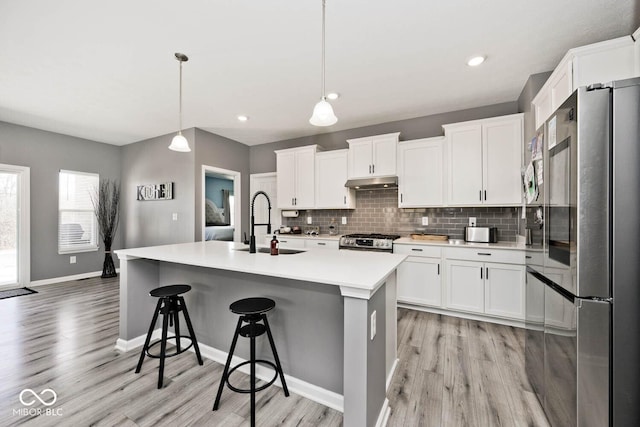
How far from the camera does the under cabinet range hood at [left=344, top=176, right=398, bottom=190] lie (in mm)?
3725

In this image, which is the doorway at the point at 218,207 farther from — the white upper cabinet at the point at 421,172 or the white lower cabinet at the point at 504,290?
the white lower cabinet at the point at 504,290

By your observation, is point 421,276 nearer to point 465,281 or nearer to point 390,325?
point 465,281

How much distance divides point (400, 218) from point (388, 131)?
4.47ft

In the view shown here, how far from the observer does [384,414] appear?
159 centimetres

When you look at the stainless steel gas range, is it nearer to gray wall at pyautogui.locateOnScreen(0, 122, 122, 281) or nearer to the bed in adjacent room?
the bed in adjacent room

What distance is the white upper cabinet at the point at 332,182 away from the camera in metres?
4.19

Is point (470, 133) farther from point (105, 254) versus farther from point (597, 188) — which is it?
point (105, 254)

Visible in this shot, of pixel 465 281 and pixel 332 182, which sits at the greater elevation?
pixel 332 182

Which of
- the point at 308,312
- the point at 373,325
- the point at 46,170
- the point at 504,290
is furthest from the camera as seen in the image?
the point at 46,170

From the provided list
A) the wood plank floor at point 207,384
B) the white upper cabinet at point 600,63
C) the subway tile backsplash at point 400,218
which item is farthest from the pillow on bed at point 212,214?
the white upper cabinet at point 600,63

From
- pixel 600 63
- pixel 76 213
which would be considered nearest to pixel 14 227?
pixel 76 213

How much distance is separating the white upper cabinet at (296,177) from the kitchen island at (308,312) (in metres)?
2.42

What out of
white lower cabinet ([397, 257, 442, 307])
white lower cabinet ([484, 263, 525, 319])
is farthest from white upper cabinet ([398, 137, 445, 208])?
white lower cabinet ([484, 263, 525, 319])

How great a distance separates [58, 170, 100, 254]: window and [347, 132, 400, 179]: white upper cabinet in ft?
16.7
